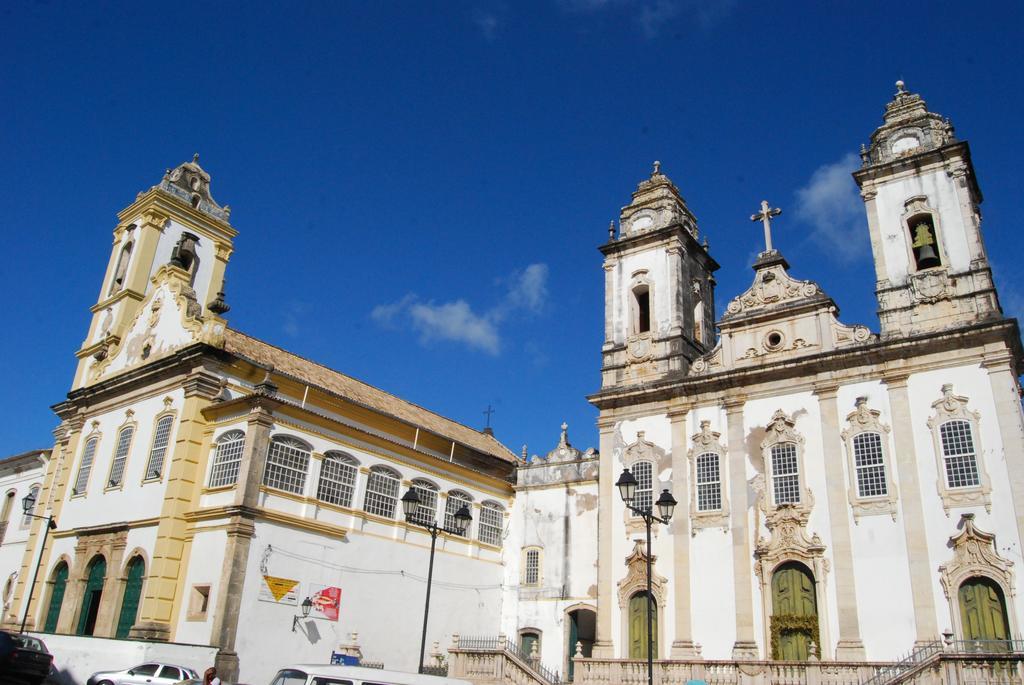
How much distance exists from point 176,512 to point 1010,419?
22.7 meters

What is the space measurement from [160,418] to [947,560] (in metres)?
23.2

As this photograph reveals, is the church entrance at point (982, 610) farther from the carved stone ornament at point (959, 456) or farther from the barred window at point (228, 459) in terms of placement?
the barred window at point (228, 459)

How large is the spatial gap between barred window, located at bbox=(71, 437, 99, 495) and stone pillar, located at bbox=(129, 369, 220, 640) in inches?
228

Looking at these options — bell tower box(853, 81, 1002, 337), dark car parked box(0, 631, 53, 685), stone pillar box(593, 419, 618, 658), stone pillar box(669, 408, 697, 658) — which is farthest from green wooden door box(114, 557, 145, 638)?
bell tower box(853, 81, 1002, 337)

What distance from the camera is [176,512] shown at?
24391 millimetres

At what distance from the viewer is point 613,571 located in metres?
25.4

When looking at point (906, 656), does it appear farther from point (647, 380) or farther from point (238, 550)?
point (238, 550)

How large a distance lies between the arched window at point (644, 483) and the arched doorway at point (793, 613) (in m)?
4.47

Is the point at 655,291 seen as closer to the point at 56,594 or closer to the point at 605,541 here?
the point at 605,541

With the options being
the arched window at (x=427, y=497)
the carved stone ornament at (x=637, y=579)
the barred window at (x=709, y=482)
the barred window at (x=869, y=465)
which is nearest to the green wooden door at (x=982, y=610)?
the barred window at (x=869, y=465)

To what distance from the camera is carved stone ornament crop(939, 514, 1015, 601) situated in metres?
19.5

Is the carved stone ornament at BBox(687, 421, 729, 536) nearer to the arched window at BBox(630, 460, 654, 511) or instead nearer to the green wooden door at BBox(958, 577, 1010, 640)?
the arched window at BBox(630, 460, 654, 511)

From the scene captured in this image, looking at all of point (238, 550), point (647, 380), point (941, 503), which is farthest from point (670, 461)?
point (238, 550)

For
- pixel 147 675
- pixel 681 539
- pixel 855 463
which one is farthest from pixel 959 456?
pixel 147 675
